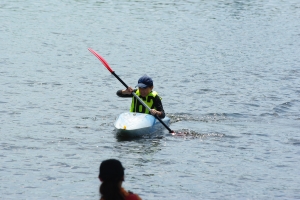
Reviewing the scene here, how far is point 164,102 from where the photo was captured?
60.1ft

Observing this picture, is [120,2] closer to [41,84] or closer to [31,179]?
[41,84]

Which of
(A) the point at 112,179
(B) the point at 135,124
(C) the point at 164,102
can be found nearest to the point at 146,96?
(B) the point at 135,124

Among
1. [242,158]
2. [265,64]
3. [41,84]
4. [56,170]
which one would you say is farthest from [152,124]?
[265,64]

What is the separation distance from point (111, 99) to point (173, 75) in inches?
160

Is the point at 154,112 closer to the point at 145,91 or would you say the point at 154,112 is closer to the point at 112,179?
the point at 145,91

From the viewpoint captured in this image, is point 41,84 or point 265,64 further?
point 265,64

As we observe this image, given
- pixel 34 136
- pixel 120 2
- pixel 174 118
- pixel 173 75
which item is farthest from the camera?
pixel 120 2

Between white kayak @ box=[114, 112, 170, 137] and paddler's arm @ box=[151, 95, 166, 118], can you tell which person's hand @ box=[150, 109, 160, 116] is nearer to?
paddler's arm @ box=[151, 95, 166, 118]

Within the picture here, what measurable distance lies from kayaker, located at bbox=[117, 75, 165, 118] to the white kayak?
0.58 feet

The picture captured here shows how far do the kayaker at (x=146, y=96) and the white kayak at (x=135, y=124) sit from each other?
18 cm

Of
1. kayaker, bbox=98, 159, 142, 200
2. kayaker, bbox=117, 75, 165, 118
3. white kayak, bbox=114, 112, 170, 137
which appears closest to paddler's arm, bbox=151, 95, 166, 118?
kayaker, bbox=117, 75, 165, 118

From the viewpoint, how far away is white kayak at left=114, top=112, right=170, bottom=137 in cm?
1396

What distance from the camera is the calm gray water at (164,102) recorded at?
464 inches

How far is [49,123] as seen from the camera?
15.5m
